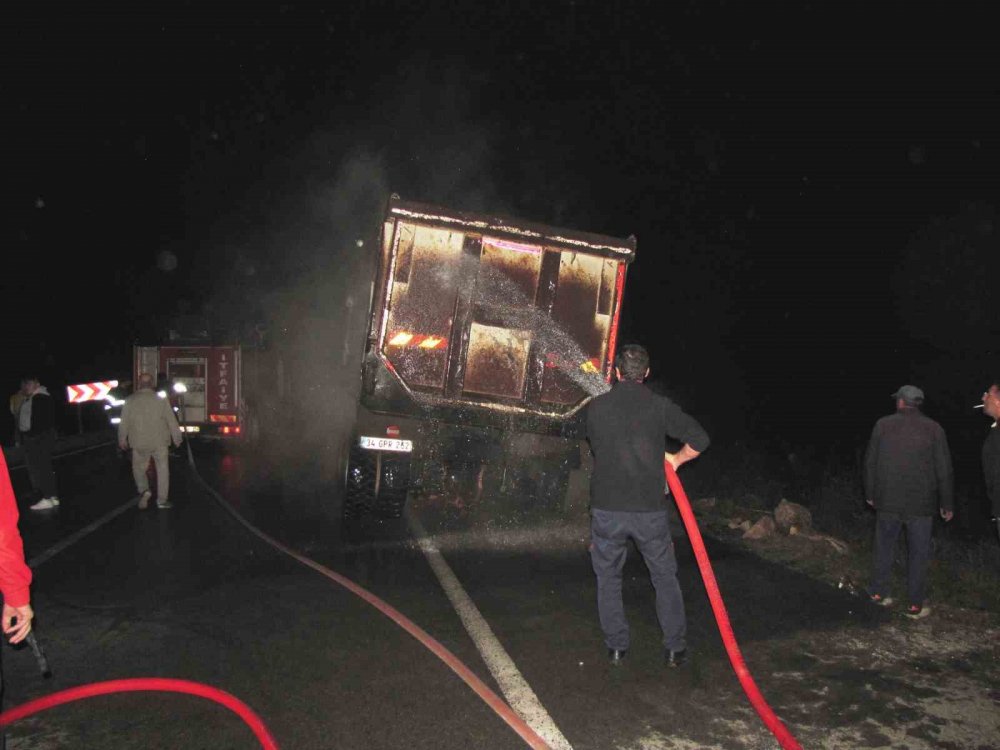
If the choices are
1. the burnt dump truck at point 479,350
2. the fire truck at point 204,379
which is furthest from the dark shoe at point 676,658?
the fire truck at point 204,379

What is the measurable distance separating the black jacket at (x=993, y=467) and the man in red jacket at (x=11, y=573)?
545 centimetres

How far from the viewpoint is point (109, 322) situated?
171ft

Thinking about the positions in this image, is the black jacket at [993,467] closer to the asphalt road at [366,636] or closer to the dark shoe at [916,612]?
the dark shoe at [916,612]

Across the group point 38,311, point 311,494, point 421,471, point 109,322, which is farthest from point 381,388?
point 109,322

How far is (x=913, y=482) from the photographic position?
228 inches

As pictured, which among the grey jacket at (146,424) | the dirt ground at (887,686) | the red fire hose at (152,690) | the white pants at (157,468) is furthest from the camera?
the white pants at (157,468)

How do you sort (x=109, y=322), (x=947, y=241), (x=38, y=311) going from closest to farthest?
1. (x=947, y=241)
2. (x=38, y=311)
3. (x=109, y=322)

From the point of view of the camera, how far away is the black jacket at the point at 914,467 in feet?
19.0

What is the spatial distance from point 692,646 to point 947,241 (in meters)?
17.6

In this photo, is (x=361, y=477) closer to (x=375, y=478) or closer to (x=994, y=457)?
(x=375, y=478)

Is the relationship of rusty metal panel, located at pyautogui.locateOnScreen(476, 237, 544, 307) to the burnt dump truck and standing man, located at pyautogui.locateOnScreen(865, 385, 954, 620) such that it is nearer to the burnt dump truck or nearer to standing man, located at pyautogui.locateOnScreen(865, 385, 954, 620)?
the burnt dump truck

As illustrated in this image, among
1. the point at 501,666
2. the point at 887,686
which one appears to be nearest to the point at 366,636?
the point at 501,666

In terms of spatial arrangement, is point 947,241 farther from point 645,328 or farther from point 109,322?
point 109,322

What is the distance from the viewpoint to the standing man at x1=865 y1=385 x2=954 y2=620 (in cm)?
577
